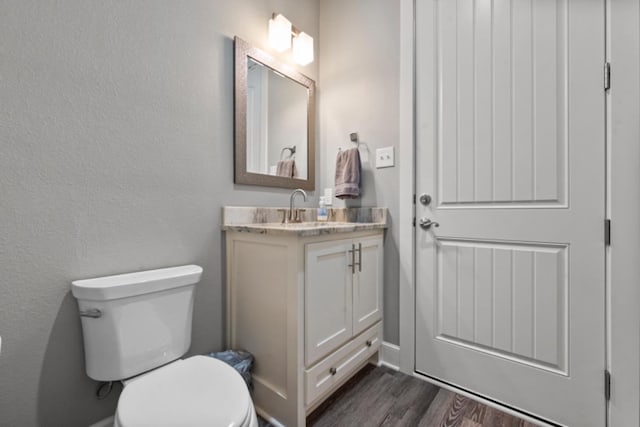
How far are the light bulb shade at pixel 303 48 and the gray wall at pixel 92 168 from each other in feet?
1.61

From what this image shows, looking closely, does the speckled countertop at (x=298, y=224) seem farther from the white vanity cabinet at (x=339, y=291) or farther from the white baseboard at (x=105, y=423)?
the white baseboard at (x=105, y=423)

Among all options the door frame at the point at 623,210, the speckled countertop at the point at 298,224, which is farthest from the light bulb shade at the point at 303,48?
the door frame at the point at 623,210

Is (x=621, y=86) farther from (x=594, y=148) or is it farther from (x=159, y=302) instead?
(x=159, y=302)

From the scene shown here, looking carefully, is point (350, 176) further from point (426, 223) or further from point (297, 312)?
point (297, 312)

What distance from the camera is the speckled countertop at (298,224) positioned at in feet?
3.89

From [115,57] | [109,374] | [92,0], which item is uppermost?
[92,0]

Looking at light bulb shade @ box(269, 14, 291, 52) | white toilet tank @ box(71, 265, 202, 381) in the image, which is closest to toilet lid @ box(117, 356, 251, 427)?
white toilet tank @ box(71, 265, 202, 381)

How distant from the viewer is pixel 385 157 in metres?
1.66

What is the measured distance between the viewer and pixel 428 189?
1.49 metres

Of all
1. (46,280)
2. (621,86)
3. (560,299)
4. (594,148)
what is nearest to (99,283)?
(46,280)

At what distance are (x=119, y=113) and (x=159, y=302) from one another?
0.76 meters

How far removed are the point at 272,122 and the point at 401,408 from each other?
66.4 inches

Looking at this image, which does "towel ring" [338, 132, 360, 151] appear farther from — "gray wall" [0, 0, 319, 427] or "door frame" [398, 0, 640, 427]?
"door frame" [398, 0, 640, 427]

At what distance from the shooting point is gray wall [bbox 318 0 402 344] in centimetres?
164
